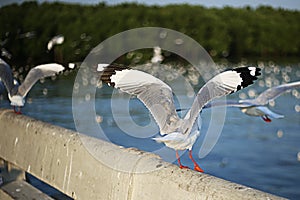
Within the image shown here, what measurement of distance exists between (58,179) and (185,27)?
34185 mm

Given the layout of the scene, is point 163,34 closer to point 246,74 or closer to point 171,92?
point 171,92

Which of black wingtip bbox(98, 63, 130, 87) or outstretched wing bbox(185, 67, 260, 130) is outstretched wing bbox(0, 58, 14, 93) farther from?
outstretched wing bbox(185, 67, 260, 130)

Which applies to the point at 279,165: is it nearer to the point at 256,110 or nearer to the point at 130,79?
the point at 256,110

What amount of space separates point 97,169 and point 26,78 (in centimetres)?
298

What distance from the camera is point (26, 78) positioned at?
6078 mm

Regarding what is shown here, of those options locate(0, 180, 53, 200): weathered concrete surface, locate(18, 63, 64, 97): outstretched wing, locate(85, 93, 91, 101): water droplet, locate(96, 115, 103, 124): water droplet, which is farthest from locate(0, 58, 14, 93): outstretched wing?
locate(85, 93, 91, 101): water droplet

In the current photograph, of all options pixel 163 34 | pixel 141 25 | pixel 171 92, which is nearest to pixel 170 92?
pixel 171 92

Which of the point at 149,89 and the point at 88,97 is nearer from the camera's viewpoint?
the point at 149,89

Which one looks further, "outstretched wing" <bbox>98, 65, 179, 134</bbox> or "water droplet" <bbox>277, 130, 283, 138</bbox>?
"water droplet" <bbox>277, 130, 283, 138</bbox>

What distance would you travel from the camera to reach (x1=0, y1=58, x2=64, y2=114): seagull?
5.81 m

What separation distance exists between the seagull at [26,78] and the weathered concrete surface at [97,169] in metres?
1.05

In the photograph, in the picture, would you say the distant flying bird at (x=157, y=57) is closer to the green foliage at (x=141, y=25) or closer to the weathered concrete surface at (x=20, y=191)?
the green foliage at (x=141, y=25)

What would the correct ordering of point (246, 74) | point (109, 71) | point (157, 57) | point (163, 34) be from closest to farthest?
point (246, 74) → point (109, 71) → point (157, 57) → point (163, 34)

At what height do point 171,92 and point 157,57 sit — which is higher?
point 171,92
